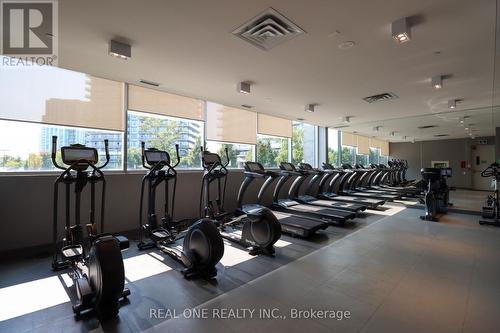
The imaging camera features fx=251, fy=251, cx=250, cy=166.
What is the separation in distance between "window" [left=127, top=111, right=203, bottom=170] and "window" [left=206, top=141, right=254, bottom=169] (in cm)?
52

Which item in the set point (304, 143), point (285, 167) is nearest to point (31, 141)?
point (285, 167)

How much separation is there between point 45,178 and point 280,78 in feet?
13.9

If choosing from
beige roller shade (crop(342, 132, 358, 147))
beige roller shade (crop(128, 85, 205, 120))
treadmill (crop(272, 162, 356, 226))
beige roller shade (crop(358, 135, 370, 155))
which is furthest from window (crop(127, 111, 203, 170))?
beige roller shade (crop(358, 135, 370, 155))

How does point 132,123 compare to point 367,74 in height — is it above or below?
below

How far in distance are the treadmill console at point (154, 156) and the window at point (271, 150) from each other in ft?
12.4

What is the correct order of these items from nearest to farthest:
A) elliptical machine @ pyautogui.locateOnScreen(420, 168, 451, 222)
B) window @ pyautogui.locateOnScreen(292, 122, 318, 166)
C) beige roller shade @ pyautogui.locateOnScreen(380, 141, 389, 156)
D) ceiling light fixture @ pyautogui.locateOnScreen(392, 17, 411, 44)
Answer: ceiling light fixture @ pyautogui.locateOnScreen(392, 17, 411, 44) → elliptical machine @ pyautogui.locateOnScreen(420, 168, 451, 222) → window @ pyautogui.locateOnScreen(292, 122, 318, 166) → beige roller shade @ pyautogui.locateOnScreen(380, 141, 389, 156)

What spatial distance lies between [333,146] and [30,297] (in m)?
9.86

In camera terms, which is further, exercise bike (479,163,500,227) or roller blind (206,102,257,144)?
roller blind (206,102,257,144)

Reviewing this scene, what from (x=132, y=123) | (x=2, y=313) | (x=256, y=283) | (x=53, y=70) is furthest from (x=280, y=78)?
(x=2, y=313)

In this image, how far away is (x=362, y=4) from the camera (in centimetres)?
245

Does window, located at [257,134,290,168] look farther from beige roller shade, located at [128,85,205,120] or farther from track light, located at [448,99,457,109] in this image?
track light, located at [448,99,457,109]

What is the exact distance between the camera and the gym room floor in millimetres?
2047

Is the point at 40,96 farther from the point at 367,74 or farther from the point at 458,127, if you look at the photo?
the point at 458,127

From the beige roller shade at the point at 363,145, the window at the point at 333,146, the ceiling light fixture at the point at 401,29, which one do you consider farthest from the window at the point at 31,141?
the beige roller shade at the point at 363,145
